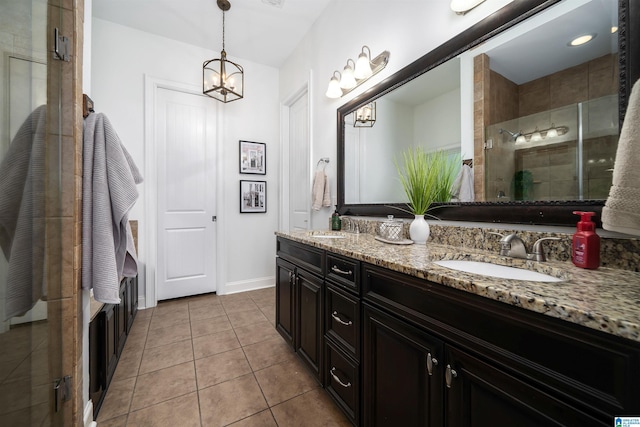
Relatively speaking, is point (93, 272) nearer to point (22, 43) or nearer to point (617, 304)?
point (22, 43)

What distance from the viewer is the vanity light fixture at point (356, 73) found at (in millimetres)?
1797

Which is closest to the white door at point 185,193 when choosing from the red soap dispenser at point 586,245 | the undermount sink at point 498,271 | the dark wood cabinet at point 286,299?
the dark wood cabinet at point 286,299

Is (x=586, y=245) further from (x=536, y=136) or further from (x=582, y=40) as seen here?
(x=582, y=40)

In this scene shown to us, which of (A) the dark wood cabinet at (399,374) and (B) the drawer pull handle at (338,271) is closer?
(A) the dark wood cabinet at (399,374)

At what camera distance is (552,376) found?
522 millimetres

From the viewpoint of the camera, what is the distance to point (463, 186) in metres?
1.29

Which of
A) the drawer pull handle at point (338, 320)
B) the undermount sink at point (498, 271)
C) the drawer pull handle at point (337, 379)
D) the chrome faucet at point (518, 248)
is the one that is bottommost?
the drawer pull handle at point (337, 379)

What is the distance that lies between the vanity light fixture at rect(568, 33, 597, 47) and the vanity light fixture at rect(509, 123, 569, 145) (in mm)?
292

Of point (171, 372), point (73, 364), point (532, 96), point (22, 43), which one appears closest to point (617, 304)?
point (532, 96)

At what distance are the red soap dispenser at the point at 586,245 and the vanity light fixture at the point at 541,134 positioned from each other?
341 millimetres

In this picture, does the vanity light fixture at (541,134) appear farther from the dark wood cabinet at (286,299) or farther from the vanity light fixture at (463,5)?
the dark wood cabinet at (286,299)

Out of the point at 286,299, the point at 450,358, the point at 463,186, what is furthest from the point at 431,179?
the point at 286,299

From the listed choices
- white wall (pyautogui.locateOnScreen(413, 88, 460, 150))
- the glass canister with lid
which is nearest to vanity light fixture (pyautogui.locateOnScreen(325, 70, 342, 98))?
white wall (pyautogui.locateOnScreen(413, 88, 460, 150))

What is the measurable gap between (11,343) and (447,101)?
2081 millimetres
